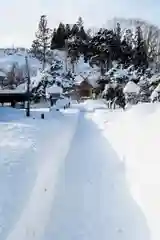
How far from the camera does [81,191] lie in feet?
29.6

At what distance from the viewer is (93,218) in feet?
24.1

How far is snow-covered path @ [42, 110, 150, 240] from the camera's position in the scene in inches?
263

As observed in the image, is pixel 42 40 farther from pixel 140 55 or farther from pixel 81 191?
pixel 81 191

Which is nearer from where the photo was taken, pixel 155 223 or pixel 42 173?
pixel 155 223

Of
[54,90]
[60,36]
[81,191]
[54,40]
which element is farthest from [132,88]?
[54,40]

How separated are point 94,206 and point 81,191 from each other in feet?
3.47

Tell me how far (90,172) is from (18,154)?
197 centimetres

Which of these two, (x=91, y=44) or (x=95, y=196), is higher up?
(x=91, y=44)

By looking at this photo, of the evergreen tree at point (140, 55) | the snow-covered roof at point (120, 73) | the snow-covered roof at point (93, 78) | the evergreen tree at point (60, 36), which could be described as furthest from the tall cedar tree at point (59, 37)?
the snow-covered roof at point (120, 73)

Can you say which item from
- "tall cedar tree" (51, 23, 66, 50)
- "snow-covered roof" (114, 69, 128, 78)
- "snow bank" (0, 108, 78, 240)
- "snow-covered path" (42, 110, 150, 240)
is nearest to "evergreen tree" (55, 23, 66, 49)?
"tall cedar tree" (51, 23, 66, 50)

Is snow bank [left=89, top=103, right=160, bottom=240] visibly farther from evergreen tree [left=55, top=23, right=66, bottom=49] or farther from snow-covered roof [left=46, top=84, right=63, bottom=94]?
evergreen tree [left=55, top=23, right=66, bottom=49]

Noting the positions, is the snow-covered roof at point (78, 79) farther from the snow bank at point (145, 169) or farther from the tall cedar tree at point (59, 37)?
the snow bank at point (145, 169)

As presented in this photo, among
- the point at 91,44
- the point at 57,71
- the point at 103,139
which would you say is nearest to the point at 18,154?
the point at 103,139

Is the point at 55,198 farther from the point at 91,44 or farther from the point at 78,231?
the point at 91,44
